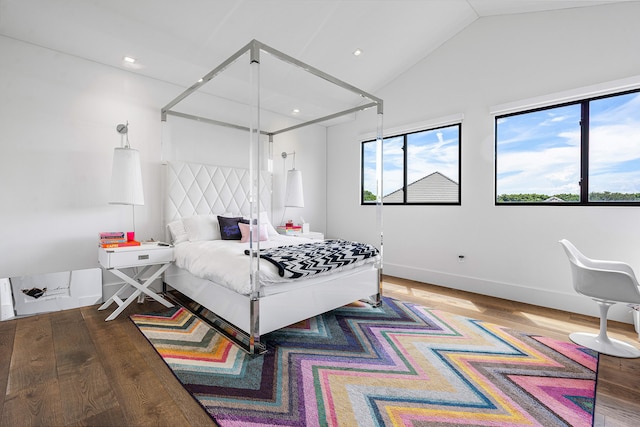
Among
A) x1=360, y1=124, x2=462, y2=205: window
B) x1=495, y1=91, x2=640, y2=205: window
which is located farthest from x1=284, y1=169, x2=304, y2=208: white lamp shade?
x1=495, y1=91, x2=640, y2=205: window

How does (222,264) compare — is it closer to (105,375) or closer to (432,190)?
(105,375)

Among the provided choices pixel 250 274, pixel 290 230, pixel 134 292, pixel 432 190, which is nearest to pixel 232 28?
pixel 250 274

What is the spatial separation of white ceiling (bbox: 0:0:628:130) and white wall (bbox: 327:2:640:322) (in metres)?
0.24

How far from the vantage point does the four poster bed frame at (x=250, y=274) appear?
7.17 feet

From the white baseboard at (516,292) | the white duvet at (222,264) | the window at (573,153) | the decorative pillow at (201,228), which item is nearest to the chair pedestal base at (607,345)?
the white baseboard at (516,292)

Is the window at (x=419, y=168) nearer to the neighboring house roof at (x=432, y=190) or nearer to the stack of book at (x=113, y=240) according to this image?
the neighboring house roof at (x=432, y=190)

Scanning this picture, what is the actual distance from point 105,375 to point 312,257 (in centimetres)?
156

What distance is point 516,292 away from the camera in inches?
137

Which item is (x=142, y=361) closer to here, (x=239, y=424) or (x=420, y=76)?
(x=239, y=424)

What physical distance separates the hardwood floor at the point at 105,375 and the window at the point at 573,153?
126 cm

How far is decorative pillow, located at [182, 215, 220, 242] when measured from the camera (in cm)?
336

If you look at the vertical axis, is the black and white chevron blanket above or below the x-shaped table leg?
above

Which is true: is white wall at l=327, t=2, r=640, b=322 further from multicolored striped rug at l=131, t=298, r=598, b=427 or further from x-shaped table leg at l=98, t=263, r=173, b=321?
x-shaped table leg at l=98, t=263, r=173, b=321

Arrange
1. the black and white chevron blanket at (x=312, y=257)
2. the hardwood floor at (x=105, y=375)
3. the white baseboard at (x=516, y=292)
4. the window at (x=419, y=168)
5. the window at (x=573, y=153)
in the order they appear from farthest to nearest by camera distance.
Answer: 1. the window at (x=419, y=168)
2. the white baseboard at (x=516, y=292)
3. the window at (x=573, y=153)
4. the black and white chevron blanket at (x=312, y=257)
5. the hardwood floor at (x=105, y=375)
